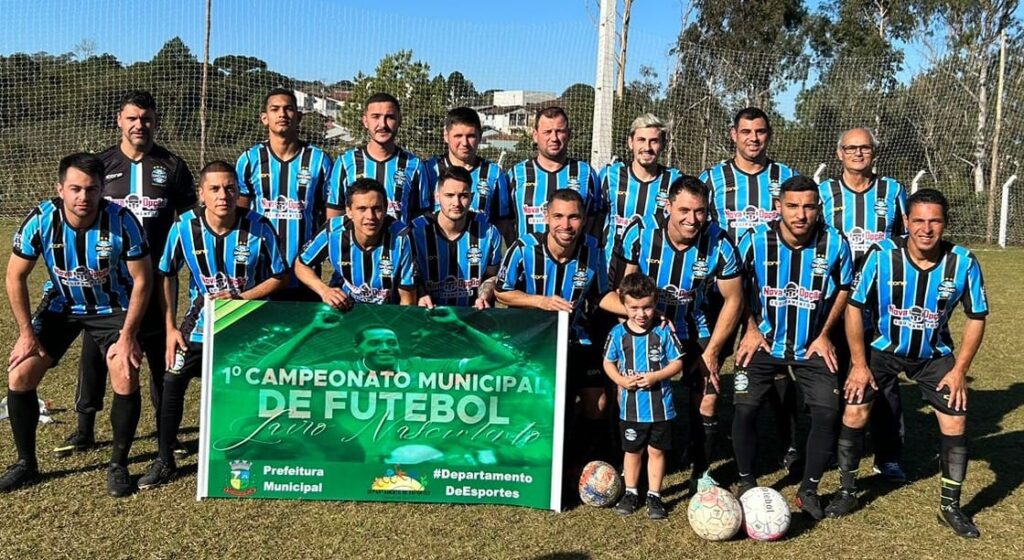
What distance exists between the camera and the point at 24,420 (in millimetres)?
4375

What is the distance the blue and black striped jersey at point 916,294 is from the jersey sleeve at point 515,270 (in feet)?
5.66

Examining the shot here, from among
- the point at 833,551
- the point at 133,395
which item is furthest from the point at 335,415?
the point at 833,551

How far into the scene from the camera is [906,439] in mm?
5703

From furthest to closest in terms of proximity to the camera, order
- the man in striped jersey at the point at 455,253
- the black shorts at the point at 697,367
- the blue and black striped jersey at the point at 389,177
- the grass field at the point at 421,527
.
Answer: the blue and black striped jersey at the point at 389,177, the man in striped jersey at the point at 455,253, the black shorts at the point at 697,367, the grass field at the point at 421,527

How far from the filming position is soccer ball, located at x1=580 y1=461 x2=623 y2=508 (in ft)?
14.1

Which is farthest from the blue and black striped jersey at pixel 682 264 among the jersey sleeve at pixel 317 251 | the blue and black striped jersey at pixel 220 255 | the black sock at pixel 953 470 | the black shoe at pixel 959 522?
the blue and black striped jersey at pixel 220 255

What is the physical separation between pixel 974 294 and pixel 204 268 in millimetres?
3945

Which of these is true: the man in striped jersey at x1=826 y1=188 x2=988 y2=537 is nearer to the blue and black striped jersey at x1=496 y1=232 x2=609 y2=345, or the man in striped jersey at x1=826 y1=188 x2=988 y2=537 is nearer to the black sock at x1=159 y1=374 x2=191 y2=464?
the blue and black striped jersey at x1=496 y1=232 x2=609 y2=345

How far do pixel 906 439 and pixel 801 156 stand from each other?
1196cm

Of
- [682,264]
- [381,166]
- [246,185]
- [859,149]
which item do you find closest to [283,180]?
[246,185]

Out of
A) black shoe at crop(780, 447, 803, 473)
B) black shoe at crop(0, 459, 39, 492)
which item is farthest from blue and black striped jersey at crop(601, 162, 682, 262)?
black shoe at crop(0, 459, 39, 492)

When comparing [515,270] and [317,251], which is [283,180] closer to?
[317,251]

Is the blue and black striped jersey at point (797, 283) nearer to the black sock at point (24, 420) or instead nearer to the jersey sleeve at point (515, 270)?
the jersey sleeve at point (515, 270)

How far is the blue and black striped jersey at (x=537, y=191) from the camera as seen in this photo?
549 cm
